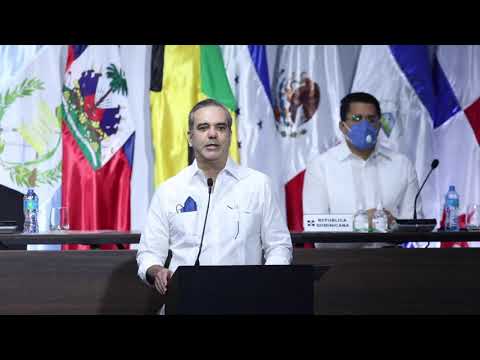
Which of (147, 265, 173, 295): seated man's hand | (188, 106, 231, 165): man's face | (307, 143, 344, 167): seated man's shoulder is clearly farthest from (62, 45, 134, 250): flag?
(147, 265, 173, 295): seated man's hand

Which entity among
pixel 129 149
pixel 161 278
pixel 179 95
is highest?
pixel 179 95

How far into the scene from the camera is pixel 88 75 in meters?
5.45

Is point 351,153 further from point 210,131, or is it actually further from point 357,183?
point 210,131

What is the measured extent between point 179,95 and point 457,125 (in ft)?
7.03

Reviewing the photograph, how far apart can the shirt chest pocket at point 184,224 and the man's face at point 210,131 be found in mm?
240

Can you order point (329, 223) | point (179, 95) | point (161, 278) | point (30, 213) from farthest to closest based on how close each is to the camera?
point (179, 95) → point (30, 213) → point (329, 223) → point (161, 278)


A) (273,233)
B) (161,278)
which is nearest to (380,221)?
Result: (273,233)

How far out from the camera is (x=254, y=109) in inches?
218

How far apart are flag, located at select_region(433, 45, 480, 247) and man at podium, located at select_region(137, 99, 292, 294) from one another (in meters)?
3.05

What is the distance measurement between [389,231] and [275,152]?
6.03 feet
